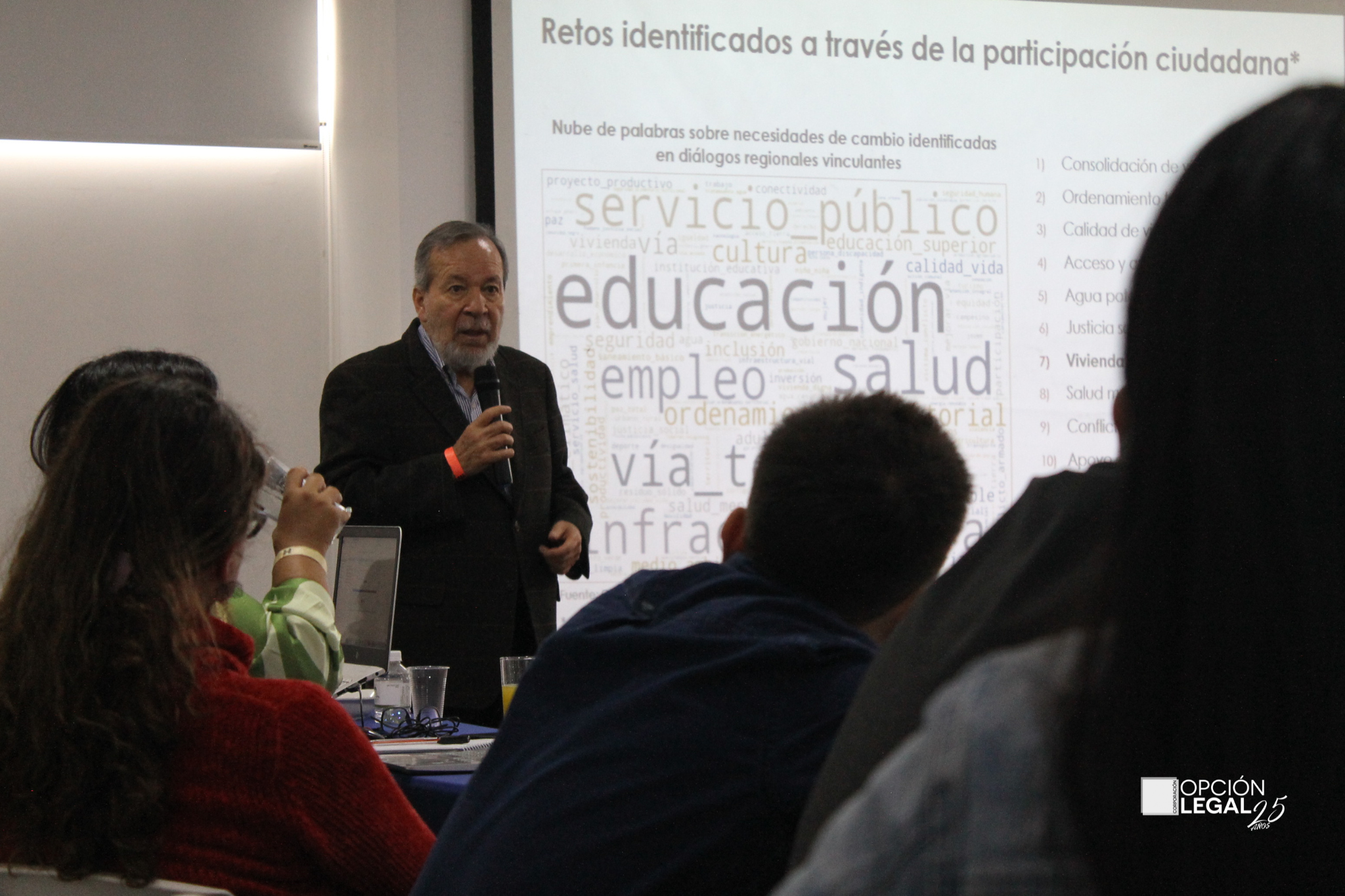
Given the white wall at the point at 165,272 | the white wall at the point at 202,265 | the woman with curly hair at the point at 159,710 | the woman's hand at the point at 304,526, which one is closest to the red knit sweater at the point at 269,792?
the woman with curly hair at the point at 159,710

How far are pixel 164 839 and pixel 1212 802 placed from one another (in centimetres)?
99

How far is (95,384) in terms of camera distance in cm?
189

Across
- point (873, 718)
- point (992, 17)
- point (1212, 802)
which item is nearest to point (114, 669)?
point (873, 718)

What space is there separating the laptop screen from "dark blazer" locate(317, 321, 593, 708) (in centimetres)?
34

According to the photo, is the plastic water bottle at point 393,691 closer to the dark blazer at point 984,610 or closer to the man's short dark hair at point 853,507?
the man's short dark hair at point 853,507

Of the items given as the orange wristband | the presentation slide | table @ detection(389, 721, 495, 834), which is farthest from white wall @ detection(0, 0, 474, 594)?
table @ detection(389, 721, 495, 834)

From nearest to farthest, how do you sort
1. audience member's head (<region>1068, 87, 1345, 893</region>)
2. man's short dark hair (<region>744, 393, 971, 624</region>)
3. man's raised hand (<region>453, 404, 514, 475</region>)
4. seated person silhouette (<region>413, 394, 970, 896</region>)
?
audience member's head (<region>1068, 87, 1345, 893</region>) → seated person silhouette (<region>413, 394, 970, 896</region>) → man's short dark hair (<region>744, 393, 971, 624</region>) → man's raised hand (<region>453, 404, 514, 475</region>)

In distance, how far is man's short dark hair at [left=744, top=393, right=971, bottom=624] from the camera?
1.08 metres

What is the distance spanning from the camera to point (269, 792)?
3.76 feet

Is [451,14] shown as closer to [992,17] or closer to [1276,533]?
[992,17]

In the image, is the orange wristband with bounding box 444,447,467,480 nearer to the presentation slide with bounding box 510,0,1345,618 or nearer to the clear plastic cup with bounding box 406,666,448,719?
the clear plastic cup with bounding box 406,666,448,719

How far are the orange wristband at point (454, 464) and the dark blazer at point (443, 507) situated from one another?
2cm

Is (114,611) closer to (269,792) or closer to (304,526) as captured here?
(269,792)

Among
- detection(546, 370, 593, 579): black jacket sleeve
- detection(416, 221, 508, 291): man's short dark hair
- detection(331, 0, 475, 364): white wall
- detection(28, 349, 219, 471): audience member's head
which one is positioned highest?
detection(331, 0, 475, 364): white wall
